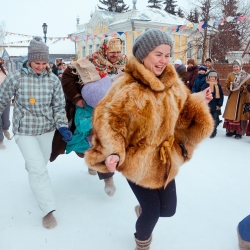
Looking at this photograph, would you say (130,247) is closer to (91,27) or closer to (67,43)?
(91,27)

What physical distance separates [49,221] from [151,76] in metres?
1.76

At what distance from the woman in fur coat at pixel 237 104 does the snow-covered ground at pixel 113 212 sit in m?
2.09

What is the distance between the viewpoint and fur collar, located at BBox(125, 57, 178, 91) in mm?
2055

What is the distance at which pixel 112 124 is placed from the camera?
2023 mm

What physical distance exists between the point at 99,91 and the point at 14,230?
5.47 ft

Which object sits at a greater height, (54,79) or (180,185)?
(54,79)

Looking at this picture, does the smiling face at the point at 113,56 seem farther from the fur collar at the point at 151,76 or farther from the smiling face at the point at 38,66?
the fur collar at the point at 151,76

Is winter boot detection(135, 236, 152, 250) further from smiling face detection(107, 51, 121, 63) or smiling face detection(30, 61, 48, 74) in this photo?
smiling face detection(107, 51, 121, 63)

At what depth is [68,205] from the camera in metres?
3.34

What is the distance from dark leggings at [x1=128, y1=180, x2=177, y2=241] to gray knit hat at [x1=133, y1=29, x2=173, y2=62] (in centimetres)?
99

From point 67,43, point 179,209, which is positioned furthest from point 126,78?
point 67,43

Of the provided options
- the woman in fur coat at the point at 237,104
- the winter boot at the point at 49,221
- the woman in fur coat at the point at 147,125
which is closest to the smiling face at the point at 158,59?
the woman in fur coat at the point at 147,125

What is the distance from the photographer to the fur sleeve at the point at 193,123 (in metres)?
2.32

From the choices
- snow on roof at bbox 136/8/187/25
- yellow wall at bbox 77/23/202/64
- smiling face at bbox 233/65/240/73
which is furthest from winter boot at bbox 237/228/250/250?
snow on roof at bbox 136/8/187/25
